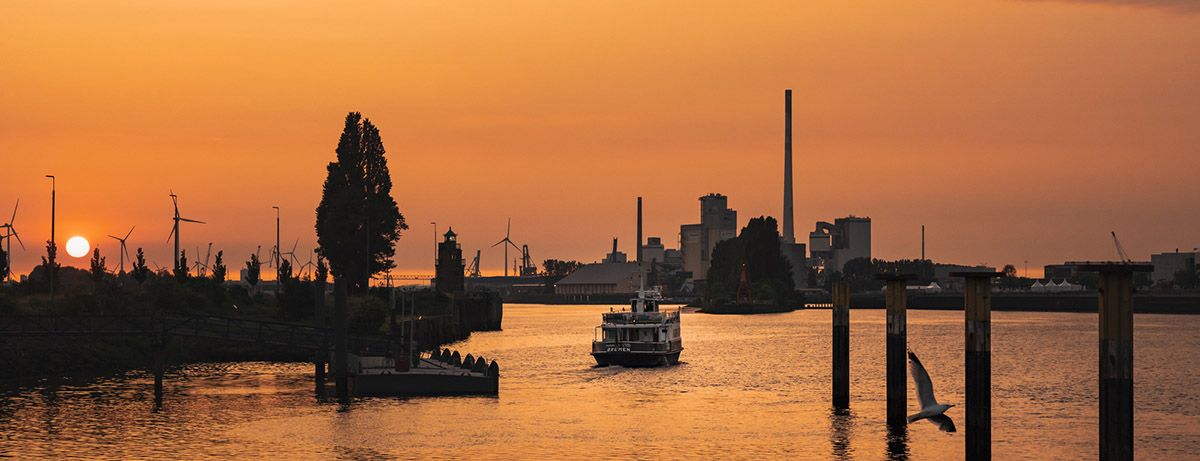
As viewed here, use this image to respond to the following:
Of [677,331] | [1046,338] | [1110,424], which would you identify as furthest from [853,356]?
[1110,424]

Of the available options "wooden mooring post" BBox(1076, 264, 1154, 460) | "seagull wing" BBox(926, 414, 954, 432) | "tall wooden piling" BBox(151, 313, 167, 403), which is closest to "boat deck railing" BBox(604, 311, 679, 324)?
"tall wooden piling" BBox(151, 313, 167, 403)

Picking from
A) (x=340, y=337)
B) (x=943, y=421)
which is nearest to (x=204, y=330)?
(x=340, y=337)

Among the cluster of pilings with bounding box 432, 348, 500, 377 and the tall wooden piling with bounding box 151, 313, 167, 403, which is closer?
the tall wooden piling with bounding box 151, 313, 167, 403

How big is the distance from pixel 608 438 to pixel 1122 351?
32.6 meters

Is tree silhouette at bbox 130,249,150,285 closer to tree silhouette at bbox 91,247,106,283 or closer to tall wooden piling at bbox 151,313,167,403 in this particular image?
tree silhouette at bbox 91,247,106,283

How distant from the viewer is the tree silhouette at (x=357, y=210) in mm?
150625

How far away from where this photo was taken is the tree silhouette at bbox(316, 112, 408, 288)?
151 m

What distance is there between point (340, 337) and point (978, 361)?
3947 cm

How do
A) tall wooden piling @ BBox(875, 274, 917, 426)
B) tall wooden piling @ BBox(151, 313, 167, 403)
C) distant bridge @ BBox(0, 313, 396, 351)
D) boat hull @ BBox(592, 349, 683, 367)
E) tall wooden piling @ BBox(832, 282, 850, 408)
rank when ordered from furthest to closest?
boat hull @ BBox(592, 349, 683, 367), distant bridge @ BBox(0, 313, 396, 351), tall wooden piling @ BBox(151, 313, 167, 403), tall wooden piling @ BBox(832, 282, 850, 408), tall wooden piling @ BBox(875, 274, 917, 426)

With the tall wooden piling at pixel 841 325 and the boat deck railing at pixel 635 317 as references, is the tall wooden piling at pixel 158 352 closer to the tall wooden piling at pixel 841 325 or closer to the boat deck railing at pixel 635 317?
the tall wooden piling at pixel 841 325

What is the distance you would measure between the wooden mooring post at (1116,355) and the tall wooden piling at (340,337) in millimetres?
44771

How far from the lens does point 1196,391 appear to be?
9112 centimetres

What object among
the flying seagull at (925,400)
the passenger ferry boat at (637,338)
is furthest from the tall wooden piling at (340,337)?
the flying seagull at (925,400)

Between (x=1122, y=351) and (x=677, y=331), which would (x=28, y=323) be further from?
(x=1122, y=351)
